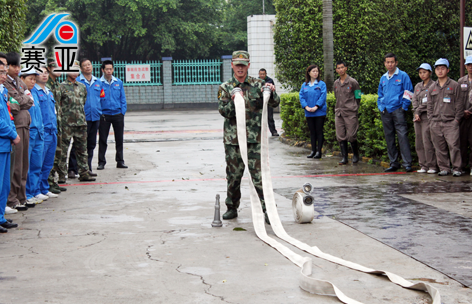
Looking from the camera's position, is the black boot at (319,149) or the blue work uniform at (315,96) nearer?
the blue work uniform at (315,96)

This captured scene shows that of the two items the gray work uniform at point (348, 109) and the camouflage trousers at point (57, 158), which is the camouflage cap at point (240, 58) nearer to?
the camouflage trousers at point (57, 158)

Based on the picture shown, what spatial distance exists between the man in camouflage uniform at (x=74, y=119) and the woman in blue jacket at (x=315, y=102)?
4.85m

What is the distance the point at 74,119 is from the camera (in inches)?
407

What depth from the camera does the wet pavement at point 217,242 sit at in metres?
4.54

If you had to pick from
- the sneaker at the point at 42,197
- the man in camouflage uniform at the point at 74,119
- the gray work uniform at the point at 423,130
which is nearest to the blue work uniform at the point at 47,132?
the sneaker at the point at 42,197

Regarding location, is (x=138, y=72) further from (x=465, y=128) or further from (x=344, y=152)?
(x=465, y=128)

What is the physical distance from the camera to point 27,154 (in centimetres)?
777

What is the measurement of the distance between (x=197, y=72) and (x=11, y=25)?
86.9 feet

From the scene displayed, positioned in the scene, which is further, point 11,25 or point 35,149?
point 11,25

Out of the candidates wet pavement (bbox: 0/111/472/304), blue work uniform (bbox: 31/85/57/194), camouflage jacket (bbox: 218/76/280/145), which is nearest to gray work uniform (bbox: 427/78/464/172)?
wet pavement (bbox: 0/111/472/304)

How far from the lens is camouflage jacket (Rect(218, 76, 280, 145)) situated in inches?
270

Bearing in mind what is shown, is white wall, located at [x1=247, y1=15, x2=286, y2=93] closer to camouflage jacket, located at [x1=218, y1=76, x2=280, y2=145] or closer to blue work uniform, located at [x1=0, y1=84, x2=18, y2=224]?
camouflage jacket, located at [x1=218, y1=76, x2=280, y2=145]

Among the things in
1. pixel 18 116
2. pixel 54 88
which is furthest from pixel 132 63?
pixel 18 116

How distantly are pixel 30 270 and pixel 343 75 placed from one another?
845 cm
